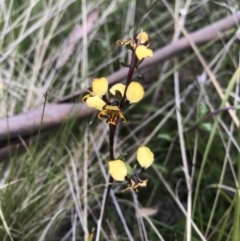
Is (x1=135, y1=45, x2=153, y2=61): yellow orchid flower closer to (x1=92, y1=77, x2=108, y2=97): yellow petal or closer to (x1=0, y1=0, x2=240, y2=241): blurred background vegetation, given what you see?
(x1=92, y1=77, x2=108, y2=97): yellow petal

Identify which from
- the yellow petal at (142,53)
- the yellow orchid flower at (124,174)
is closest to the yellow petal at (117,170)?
the yellow orchid flower at (124,174)

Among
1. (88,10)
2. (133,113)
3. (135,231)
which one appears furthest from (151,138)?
(88,10)

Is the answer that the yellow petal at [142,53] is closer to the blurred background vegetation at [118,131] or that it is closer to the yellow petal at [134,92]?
the yellow petal at [134,92]

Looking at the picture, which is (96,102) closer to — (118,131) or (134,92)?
(134,92)

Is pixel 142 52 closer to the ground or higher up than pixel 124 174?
higher up

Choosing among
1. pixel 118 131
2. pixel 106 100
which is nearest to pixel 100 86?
pixel 106 100

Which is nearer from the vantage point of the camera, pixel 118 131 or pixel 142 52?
pixel 142 52
